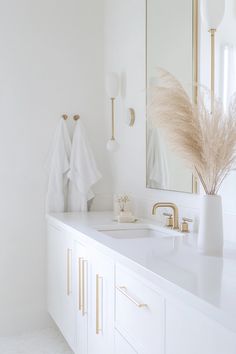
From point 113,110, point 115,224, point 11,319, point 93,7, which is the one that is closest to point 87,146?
point 113,110

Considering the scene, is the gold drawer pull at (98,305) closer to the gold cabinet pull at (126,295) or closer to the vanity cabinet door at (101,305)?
the vanity cabinet door at (101,305)

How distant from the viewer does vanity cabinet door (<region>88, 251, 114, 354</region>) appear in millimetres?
1735

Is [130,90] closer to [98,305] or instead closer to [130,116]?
[130,116]

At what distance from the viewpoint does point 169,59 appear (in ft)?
7.54

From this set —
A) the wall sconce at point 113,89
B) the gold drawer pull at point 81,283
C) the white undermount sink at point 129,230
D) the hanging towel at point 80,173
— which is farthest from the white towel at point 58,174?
the gold drawer pull at point 81,283

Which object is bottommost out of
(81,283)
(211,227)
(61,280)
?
(61,280)

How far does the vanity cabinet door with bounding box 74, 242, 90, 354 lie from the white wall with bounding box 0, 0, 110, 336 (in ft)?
2.84

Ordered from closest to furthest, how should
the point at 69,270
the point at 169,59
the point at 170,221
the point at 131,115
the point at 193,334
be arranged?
1. the point at 193,334
2. the point at 170,221
3. the point at 169,59
4. the point at 69,270
5. the point at 131,115

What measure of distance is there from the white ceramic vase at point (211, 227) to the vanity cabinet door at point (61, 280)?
38.2 inches

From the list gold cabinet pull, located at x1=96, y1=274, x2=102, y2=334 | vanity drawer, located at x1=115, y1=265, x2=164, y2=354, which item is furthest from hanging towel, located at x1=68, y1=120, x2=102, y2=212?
vanity drawer, located at x1=115, y1=265, x2=164, y2=354

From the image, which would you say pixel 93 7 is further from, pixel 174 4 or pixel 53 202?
pixel 53 202

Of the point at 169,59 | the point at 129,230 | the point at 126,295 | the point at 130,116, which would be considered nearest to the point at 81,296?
the point at 129,230

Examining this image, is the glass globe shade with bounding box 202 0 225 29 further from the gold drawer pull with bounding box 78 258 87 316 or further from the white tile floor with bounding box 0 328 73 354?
the white tile floor with bounding box 0 328 73 354

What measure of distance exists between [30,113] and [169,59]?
1176 millimetres
